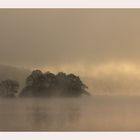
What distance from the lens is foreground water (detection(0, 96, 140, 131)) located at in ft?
7.55

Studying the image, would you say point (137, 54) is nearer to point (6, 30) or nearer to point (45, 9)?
point (45, 9)

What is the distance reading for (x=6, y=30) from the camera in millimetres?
2381

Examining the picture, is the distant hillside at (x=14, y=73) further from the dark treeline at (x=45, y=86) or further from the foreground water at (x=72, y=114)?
the foreground water at (x=72, y=114)

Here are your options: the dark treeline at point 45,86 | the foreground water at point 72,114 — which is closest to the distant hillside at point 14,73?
the dark treeline at point 45,86

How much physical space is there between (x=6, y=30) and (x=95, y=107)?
0.67 meters

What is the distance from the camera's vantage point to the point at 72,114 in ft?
7.59

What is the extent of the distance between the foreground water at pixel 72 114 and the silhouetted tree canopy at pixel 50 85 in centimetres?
4

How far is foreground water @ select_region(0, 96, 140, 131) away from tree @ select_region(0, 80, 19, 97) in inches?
1.5

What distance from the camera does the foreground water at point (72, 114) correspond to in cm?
230

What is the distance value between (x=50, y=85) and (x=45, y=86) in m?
0.03

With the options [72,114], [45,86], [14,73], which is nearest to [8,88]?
[14,73]

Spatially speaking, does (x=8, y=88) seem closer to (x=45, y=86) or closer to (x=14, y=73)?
(x=14, y=73)

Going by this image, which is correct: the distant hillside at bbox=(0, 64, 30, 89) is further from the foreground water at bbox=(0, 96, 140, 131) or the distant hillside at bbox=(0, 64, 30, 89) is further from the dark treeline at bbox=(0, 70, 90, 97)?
the foreground water at bbox=(0, 96, 140, 131)

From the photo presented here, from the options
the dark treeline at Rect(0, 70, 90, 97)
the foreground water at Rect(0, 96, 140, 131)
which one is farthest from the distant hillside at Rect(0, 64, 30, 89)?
the foreground water at Rect(0, 96, 140, 131)
